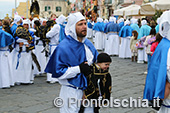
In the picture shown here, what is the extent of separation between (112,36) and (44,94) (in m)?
9.22

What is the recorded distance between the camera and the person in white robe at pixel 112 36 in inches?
646

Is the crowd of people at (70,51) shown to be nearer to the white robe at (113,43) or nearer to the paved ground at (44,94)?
the white robe at (113,43)

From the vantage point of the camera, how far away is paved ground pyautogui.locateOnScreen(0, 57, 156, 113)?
6.45 metres

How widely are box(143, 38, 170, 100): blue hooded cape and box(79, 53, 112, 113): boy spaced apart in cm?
47

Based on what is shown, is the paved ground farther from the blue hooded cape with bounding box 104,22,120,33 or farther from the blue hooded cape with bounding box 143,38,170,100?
the blue hooded cape with bounding box 104,22,120,33

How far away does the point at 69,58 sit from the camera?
12.3 ft

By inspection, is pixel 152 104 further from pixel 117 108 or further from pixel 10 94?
pixel 10 94

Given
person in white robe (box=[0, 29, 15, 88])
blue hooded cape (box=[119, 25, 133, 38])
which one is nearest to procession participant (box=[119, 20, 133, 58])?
blue hooded cape (box=[119, 25, 133, 38])

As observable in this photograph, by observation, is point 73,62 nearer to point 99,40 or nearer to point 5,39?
point 5,39

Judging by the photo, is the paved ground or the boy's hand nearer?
the boy's hand

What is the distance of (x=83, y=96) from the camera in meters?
3.76

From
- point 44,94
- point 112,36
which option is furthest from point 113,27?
point 44,94

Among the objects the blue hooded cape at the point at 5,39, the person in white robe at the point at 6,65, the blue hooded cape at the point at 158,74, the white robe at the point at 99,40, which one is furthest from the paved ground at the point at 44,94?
the white robe at the point at 99,40

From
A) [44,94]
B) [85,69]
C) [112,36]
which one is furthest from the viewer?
[112,36]
